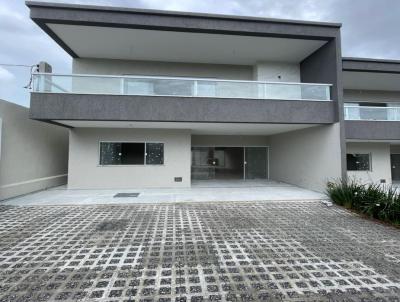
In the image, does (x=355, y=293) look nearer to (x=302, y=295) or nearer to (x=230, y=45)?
(x=302, y=295)

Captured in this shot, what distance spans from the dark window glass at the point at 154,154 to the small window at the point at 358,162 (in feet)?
34.3

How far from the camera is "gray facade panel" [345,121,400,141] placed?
32.9ft

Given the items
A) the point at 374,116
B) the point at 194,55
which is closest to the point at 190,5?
the point at 194,55

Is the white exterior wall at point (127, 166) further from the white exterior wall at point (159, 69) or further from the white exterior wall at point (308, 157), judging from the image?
the white exterior wall at point (308, 157)

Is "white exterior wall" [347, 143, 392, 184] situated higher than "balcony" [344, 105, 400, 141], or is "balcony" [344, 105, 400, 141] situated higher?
"balcony" [344, 105, 400, 141]

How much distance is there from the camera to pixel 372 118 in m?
10.3

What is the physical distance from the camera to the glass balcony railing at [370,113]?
10.1m

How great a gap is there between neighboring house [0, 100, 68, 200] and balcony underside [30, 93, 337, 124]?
47.2 inches

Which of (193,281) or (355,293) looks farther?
(193,281)

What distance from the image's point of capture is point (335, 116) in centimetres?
942

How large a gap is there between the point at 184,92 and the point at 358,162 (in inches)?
420

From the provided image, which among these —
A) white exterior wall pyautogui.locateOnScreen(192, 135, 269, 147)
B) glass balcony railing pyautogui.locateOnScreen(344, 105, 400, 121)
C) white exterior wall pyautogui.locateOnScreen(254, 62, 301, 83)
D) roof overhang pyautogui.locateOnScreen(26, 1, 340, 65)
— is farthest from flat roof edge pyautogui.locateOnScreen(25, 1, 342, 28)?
white exterior wall pyautogui.locateOnScreen(192, 135, 269, 147)

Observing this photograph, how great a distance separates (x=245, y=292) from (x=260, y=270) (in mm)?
684

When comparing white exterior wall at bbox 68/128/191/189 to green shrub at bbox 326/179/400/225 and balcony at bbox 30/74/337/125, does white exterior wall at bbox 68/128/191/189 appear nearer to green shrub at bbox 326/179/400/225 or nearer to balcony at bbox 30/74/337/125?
balcony at bbox 30/74/337/125
